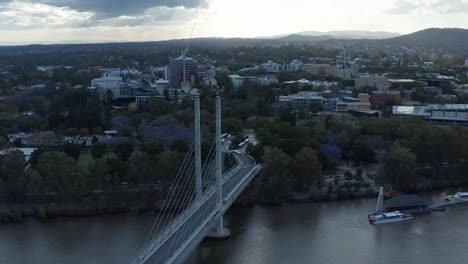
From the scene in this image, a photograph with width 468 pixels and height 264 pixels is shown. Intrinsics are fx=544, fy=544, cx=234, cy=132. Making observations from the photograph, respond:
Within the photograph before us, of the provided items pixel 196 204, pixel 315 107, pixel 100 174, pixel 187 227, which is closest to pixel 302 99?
pixel 315 107

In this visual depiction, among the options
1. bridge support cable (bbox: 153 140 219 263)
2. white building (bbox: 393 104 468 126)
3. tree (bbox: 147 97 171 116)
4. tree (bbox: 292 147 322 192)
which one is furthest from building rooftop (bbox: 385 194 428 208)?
tree (bbox: 147 97 171 116)

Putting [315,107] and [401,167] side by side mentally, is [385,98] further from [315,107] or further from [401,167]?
[401,167]

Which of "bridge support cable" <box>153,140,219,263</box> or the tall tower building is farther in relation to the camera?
the tall tower building

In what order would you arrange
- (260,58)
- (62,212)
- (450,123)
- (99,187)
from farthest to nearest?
(260,58) → (450,123) → (99,187) → (62,212)

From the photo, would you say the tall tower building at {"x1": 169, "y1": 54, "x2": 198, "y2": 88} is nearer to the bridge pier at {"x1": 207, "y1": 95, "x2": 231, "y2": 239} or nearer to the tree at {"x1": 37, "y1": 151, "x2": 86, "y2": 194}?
the tree at {"x1": 37, "y1": 151, "x2": 86, "y2": 194}

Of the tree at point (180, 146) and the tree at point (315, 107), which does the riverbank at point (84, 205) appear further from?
the tree at point (315, 107)

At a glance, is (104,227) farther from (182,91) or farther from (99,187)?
(182,91)

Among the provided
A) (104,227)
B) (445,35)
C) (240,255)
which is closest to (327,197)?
(240,255)
